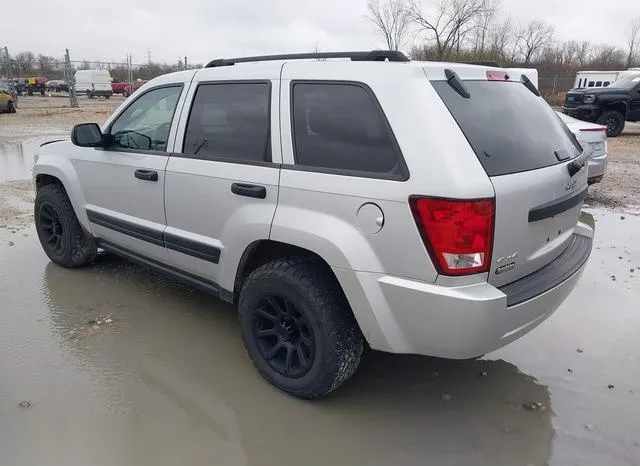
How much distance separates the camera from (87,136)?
400cm

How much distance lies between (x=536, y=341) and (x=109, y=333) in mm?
2977

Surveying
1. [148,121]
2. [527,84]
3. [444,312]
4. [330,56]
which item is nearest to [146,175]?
[148,121]

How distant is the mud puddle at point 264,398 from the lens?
2.61 m

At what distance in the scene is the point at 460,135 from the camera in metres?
2.46

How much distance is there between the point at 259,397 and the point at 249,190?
1.18 meters

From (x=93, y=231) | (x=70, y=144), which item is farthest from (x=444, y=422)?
(x=70, y=144)

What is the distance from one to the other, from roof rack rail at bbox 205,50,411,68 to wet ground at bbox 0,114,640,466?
6.07 feet

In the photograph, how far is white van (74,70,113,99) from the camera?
40428 mm

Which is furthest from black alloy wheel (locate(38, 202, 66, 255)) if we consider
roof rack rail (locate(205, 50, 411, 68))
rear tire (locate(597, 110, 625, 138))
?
rear tire (locate(597, 110, 625, 138))

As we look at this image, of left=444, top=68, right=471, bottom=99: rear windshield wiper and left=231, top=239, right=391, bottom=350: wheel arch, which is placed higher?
left=444, top=68, right=471, bottom=99: rear windshield wiper

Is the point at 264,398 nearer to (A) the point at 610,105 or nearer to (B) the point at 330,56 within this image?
(B) the point at 330,56

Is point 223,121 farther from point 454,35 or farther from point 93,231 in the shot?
point 454,35

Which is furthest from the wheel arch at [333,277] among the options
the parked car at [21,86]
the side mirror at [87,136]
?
the parked car at [21,86]

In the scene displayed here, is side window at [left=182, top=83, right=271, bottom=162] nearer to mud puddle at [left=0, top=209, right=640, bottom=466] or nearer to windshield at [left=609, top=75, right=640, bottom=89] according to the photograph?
mud puddle at [left=0, top=209, right=640, bottom=466]
